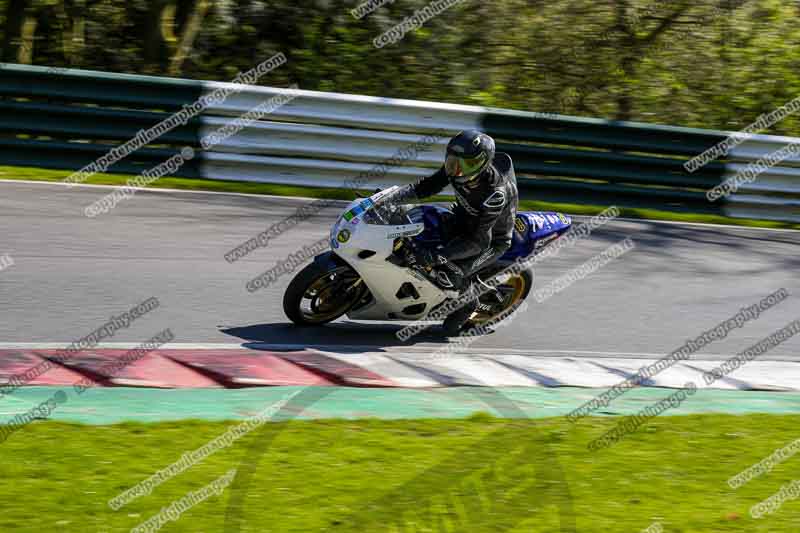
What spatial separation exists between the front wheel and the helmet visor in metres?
1.13

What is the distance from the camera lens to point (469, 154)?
8.40 m

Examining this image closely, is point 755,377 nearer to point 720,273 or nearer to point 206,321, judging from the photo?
point 720,273

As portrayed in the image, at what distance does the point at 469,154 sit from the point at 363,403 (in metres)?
2.15

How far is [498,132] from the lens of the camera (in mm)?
14664

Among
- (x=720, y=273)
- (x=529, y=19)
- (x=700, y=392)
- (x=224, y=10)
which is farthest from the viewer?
(x=529, y=19)

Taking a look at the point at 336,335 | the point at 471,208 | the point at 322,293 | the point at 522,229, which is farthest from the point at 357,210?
the point at 522,229

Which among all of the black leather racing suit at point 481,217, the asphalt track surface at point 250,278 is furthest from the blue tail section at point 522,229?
the asphalt track surface at point 250,278

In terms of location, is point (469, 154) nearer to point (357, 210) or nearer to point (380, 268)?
point (357, 210)

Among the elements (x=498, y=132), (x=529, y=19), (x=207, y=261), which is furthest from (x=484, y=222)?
(x=529, y=19)

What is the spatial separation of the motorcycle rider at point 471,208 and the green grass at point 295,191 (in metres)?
4.75

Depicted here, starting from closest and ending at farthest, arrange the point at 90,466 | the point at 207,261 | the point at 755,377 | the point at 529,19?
the point at 90,466
the point at 755,377
the point at 207,261
the point at 529,19

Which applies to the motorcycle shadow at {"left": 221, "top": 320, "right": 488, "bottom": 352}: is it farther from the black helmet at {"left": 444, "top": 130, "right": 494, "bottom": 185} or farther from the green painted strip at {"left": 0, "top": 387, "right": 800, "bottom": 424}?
the black helmet at {"left": 444, "top": 130, "right": 494, "bottom": 185}

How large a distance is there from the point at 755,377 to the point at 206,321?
460 centimetres

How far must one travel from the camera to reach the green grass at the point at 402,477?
214 inches
